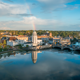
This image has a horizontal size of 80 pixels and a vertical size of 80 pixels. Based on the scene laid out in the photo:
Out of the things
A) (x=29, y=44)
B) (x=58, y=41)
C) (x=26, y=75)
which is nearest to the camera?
(x=26, y=75)

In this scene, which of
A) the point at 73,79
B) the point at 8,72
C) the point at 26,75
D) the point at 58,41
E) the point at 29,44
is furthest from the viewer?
the point at 58,41

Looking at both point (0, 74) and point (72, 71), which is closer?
point (0, 74)

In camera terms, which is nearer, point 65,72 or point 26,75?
point 26,75

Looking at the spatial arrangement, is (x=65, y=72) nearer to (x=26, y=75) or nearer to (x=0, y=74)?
(x=26, y=75)

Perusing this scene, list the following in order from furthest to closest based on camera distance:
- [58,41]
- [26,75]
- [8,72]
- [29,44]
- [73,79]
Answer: [58,41]
[29,44]
[8,72]
[26,75]
[73,79]

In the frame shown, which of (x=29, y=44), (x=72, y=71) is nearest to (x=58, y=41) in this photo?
(x=29, y=44)

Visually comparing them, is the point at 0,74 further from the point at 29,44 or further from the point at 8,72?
the point at 29,44

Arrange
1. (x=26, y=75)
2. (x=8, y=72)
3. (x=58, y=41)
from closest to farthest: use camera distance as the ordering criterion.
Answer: (x=26, y=75) → (x=8, y=72) → (x=58, y=41)

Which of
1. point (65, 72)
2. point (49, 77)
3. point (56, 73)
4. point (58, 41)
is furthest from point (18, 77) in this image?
point (58, 41)

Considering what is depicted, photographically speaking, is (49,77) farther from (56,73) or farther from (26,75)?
(26,75)
